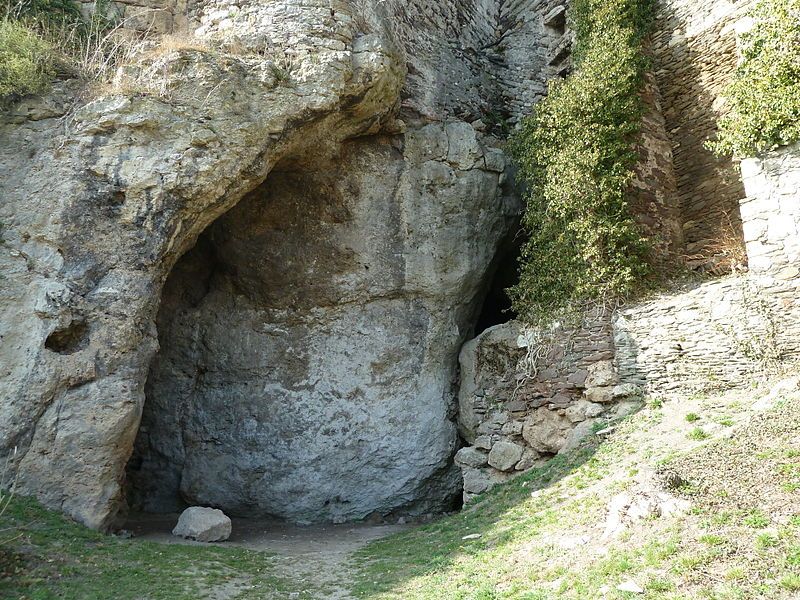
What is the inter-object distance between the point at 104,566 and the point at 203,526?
240cm

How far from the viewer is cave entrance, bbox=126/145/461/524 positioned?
11547 millimetres

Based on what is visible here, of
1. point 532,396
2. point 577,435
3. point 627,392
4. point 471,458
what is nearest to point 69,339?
point 471,458

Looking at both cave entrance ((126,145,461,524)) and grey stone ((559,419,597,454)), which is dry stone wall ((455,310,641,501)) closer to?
grey stone ((559,419,597,454))

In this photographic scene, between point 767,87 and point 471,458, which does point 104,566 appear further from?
point 767,87

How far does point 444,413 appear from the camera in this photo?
11688 millimetres

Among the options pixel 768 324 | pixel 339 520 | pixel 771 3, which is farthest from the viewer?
pixel 339 520

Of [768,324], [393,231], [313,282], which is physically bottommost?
[768,324]

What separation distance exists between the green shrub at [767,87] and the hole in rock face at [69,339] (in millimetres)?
9075

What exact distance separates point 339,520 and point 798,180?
857 cm

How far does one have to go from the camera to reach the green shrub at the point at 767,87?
8664 mm

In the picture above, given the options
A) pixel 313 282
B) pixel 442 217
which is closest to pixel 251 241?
pixel 313 282

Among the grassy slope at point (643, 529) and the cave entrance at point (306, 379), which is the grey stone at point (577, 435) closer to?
the grassy slope at point (643, 529)

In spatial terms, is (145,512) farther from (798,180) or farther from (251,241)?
(798,180)

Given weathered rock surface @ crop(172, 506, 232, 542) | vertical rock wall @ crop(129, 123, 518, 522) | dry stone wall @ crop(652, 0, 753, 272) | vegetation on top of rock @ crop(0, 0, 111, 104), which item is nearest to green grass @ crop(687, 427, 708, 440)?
dry stone wall @ crop(652, 0, 753, 272)
